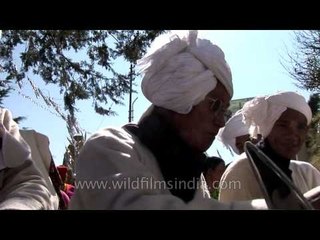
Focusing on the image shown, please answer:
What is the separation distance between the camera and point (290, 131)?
6.36 ft

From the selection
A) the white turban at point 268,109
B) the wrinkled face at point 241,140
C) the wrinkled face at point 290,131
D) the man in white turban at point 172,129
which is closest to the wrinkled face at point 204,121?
the man in white turban at point 172,129

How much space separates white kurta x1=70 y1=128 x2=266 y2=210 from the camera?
4.03 ft

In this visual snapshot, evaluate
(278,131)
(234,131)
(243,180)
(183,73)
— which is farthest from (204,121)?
(234,131)

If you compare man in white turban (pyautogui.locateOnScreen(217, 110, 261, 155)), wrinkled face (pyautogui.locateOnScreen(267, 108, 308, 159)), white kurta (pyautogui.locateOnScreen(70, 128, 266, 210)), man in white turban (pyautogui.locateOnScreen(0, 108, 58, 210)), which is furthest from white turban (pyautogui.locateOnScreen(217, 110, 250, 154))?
man in white turban (pyautogui.locateOnScreen(0, 108, 58, 210))

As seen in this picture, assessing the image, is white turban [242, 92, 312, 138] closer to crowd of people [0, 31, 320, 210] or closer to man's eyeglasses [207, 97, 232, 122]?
crowd of people [0, 31, 320, 210]

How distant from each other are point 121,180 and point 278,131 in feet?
2.99

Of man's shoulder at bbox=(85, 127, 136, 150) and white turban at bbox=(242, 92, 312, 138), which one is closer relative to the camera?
man's shoulder at bbox=(85, 127, 136, 150)

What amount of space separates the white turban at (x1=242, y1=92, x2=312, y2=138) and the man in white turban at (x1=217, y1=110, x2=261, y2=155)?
3 centimetres

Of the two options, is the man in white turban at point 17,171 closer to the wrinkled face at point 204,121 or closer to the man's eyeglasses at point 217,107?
the wrinkled face at point 204,121

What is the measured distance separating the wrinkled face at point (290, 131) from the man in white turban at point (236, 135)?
0.40 ft

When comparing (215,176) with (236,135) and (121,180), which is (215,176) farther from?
(121,180)
